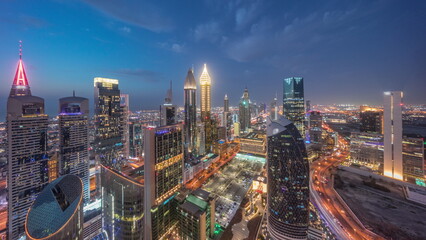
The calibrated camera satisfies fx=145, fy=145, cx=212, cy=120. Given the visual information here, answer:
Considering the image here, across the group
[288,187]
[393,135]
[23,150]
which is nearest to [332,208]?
[288,187]

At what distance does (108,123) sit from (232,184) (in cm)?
5282

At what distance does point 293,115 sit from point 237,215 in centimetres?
6234

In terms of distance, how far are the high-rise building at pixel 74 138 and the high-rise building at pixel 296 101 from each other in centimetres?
8773

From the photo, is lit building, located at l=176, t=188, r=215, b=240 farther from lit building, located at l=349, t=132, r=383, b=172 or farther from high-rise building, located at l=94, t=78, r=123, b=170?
lit building, located at l=349, t=132, r=383, b=172

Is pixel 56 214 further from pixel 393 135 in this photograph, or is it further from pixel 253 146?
pixel 393 135

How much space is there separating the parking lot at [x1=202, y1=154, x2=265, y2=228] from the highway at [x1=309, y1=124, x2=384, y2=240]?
18.4 meters

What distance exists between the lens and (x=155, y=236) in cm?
2739

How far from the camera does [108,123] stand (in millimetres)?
57469

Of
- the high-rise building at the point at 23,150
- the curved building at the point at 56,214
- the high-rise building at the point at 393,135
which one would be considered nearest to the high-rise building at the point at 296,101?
the high-rise building at the point at 393,135

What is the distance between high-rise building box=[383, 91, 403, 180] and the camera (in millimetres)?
42531

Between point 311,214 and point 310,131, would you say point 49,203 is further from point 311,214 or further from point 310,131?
point 310,131

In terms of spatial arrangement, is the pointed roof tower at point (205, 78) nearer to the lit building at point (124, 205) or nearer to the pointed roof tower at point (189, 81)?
the pointed roof tower at point (189, 81)

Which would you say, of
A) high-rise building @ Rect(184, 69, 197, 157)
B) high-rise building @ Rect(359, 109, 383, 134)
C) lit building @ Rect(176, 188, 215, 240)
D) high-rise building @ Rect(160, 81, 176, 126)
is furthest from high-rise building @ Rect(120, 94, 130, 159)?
high-rise building @ Rect(359, 109, 383, 134)

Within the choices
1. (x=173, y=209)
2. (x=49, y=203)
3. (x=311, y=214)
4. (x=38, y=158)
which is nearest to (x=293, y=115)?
(x=311, y=214)
